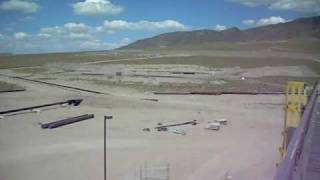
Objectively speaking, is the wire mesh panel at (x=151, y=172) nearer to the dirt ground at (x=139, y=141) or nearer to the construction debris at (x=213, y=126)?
the dirt ground at (x=139, y=141)

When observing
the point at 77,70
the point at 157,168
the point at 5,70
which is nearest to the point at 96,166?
the point at 157,168

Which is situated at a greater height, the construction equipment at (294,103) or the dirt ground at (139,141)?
the construction equipment at (294,103)

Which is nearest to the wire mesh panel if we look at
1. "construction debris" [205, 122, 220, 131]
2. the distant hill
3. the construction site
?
the construction site

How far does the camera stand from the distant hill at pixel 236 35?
39219mm

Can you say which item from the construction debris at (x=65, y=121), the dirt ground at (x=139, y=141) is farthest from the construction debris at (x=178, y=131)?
the construction debris at (x=65, y=121)

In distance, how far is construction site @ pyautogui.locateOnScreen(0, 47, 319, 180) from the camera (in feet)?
25.5

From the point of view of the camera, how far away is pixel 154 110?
16156mm

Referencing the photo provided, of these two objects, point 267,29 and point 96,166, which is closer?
point 96,166

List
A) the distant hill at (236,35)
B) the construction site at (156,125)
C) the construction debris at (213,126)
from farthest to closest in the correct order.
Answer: the distant hill at (236,35) → the construction debris at (213,126) → the construction site at (156,125)

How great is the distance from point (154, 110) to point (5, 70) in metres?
13.5

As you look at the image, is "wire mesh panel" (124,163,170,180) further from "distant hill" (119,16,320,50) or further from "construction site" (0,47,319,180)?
"distant hill" (119,16,320,50)

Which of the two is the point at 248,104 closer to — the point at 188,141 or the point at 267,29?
the point at 188,141

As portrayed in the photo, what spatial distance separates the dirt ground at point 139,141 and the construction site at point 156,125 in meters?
0.02

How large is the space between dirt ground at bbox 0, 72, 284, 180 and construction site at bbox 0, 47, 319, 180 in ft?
0.07
